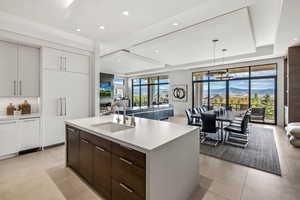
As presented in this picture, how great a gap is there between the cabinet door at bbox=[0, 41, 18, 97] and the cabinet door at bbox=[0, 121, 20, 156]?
2.31 feet

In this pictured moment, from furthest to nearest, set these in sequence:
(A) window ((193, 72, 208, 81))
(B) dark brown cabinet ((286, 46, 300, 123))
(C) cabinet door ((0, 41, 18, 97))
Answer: (A) window ((193, 72, 208, 81)), (B) dark brown cabinet ((286, 46, 300, 123)), (C) cabinet door ((0, 41, 18, 97))

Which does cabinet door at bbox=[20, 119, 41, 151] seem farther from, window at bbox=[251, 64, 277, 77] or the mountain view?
window at bbox=[251, 64, 277, 77]

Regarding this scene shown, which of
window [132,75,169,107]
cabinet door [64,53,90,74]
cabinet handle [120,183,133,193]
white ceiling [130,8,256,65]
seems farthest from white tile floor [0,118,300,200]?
window [132,75,169,107]

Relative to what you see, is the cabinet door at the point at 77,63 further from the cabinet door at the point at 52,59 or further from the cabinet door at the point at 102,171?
the cabinet door at the point at 102,171

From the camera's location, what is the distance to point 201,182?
2240 millimetres

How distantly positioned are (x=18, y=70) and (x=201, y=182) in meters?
4.55

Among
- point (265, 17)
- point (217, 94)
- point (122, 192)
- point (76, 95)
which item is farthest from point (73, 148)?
point (217, 94)

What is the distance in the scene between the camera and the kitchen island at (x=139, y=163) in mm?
1331

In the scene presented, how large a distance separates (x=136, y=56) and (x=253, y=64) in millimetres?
5614

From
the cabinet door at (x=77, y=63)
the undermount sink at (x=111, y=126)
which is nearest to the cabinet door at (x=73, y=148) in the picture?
the undermount sink at (x=111, y=126)

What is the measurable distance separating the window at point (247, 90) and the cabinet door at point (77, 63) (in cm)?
496

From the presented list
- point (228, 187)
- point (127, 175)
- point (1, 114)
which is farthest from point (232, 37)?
point (1, 114)

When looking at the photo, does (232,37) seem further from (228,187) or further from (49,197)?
(49,197)

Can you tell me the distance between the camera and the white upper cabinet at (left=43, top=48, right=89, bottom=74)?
3.46 metres
